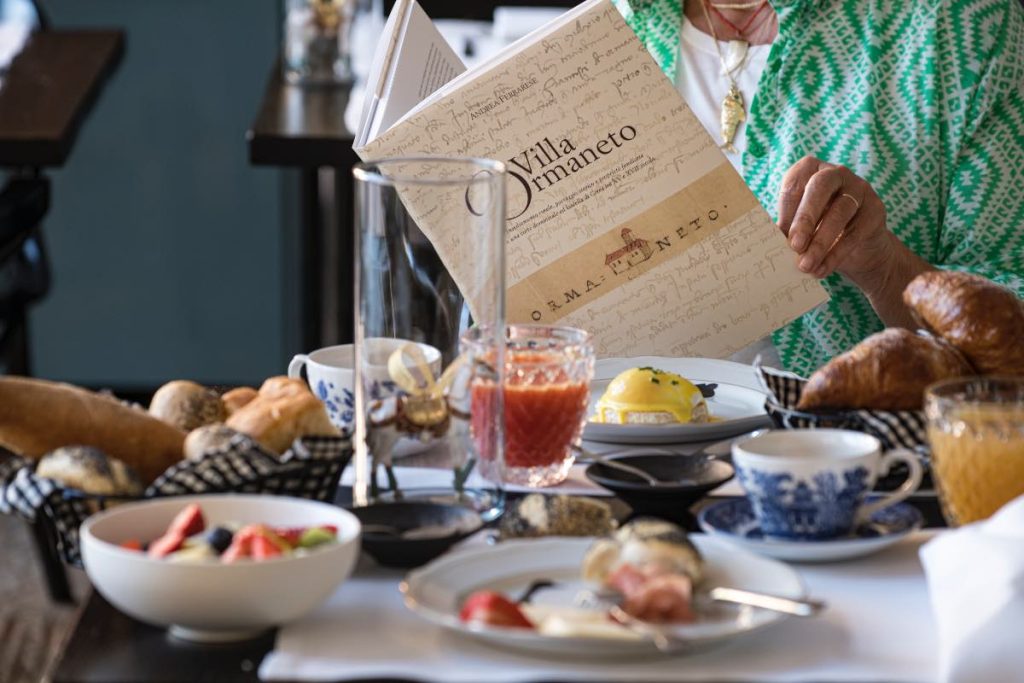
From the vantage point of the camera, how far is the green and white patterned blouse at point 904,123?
1893 mm

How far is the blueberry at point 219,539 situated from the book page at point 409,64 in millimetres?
720

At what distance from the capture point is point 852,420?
1.15m

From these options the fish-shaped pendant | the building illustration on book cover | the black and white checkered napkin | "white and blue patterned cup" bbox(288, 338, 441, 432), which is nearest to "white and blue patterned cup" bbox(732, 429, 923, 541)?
the black and white checkered napkin

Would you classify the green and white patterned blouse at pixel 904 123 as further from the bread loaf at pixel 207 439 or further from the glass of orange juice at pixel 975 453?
the bread loaf at pixel 207 439

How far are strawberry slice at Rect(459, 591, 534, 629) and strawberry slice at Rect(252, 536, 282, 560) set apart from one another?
0.11 meters

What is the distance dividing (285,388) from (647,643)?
1.40ft

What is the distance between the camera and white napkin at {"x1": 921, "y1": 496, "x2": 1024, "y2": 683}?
0.85 metres

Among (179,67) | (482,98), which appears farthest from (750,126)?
(179,67)

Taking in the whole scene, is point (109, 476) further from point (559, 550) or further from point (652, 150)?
point (652, 150)

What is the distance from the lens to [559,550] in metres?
0.94

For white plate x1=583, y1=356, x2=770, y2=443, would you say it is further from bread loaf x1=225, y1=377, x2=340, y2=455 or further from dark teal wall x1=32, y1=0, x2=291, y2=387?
dark teal wall x1=32, y1=0, x2=291, y2=387

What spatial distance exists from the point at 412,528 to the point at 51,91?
8.61 ft

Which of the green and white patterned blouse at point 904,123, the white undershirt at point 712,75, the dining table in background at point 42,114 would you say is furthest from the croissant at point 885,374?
the dining table in background at point 42,114

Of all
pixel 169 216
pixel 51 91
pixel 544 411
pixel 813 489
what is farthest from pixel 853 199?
pixel 169 216
